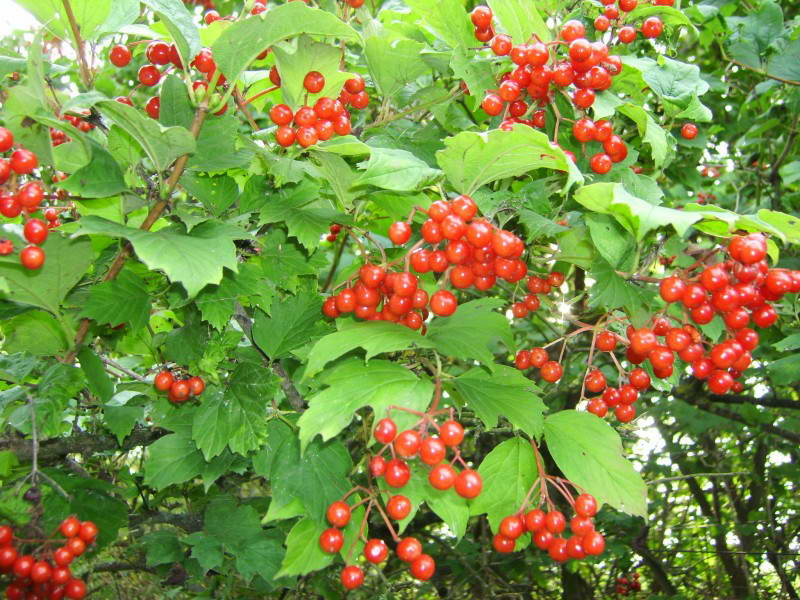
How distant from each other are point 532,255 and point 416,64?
74 centimetres

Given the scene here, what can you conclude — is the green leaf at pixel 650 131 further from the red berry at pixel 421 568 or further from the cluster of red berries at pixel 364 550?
the red berry at pixel 421 568

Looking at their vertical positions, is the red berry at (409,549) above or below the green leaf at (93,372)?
below

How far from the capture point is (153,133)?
1.54 metres

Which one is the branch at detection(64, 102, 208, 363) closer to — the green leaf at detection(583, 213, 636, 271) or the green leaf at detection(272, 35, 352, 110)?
the green leaf at detection(272, 35, 352, 110)

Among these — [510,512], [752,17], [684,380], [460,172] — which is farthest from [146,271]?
[684,380]

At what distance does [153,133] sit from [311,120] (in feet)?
1.34

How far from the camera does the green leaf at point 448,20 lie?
192 cm

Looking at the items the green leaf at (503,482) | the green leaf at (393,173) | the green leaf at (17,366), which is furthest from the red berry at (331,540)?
the green leaf at (17,366)

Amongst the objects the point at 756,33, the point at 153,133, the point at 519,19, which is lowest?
the point at 756,33

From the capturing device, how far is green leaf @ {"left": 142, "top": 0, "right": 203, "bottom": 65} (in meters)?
1.54

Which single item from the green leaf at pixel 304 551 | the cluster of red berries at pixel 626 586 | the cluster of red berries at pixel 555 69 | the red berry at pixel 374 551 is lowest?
the cluster of red berries at pixel 626 586

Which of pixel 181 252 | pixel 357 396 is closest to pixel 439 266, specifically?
pixel 357 396

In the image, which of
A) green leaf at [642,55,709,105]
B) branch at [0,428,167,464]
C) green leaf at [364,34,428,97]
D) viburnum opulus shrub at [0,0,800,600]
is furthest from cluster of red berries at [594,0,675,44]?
branch at [0,428,167,464]

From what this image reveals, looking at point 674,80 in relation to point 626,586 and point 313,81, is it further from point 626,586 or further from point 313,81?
point 626,586
